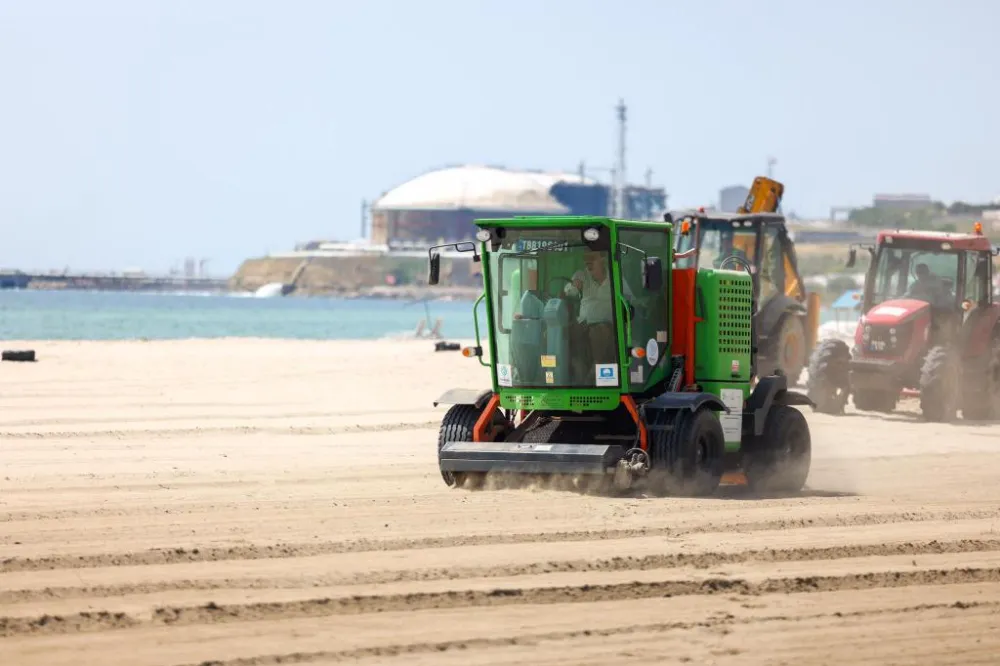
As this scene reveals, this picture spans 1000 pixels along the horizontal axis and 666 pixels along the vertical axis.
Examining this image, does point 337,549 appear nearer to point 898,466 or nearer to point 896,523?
point 896,523

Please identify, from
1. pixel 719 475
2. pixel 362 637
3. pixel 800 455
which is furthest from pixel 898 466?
pixel 362 637

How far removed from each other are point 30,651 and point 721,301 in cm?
770

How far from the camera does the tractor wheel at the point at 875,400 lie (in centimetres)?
2358

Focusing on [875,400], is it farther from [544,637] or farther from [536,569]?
[544,637]

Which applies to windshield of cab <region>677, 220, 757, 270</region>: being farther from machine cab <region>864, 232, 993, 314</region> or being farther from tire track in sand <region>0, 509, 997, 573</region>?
tire track in sand <region>0, 509, 997, 573</region>

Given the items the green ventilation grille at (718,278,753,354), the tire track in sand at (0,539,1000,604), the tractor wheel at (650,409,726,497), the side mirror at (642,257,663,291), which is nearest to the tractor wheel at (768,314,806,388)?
the green ventilation grille at (718,278,753,354)

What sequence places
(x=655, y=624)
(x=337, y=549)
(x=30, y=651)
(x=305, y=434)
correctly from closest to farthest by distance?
(x=30, y=651), (x=655, y=624), (x=337, y=549), (x=305, y=434)

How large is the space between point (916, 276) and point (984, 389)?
1.74 m

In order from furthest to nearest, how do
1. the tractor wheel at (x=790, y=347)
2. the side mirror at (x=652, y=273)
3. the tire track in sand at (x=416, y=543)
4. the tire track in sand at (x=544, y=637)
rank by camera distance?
the tractor wheel at (x=790, y=347), the side mirror at (x=652, y=273), the tire track in sand at (x=416, y=543), the tire track in sand at (x=544, y=637)

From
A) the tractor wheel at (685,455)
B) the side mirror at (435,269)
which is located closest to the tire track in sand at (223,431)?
the side mirror at (435,269)

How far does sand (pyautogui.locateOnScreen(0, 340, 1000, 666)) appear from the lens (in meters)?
7.85

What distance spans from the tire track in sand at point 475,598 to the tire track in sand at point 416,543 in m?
1.29

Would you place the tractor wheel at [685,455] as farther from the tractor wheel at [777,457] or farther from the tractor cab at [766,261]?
the tractor cab at [766,261]

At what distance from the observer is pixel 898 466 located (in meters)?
17.0
